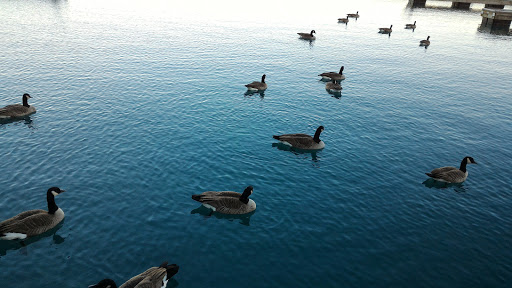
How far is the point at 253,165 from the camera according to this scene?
3250cm

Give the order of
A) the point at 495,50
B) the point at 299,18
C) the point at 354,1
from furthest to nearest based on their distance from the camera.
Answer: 1. the point at 354,1
2. the point at 299,18
3. the point at 495,50

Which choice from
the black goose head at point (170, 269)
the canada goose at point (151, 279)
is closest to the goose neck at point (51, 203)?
the canada goose at point (151, 279)

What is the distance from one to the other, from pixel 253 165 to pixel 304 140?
639cm

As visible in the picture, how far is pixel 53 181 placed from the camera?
91.8 ft

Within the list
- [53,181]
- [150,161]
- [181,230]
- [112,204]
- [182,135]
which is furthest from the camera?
[182,135]

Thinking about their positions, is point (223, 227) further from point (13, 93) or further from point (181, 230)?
point (13, 93)

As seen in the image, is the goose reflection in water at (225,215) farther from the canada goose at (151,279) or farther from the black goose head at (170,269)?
the canada goose at (151,279)

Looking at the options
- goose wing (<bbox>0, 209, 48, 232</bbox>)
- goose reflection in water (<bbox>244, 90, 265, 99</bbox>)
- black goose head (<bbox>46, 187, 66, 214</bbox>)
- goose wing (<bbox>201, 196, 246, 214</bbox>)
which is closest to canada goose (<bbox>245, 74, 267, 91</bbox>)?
goose reflection in water (<bbox>244, 90, 265, 99</bbox>)

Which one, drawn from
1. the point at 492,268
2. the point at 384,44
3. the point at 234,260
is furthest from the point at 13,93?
the point at 384,44

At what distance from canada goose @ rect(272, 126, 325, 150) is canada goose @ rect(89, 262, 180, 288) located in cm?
1948

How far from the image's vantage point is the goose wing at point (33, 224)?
21475 millimetres

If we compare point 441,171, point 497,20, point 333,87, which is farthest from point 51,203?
point 497,20

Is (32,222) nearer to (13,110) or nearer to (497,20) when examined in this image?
(13,110)

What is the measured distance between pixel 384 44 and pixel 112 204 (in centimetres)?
8300
